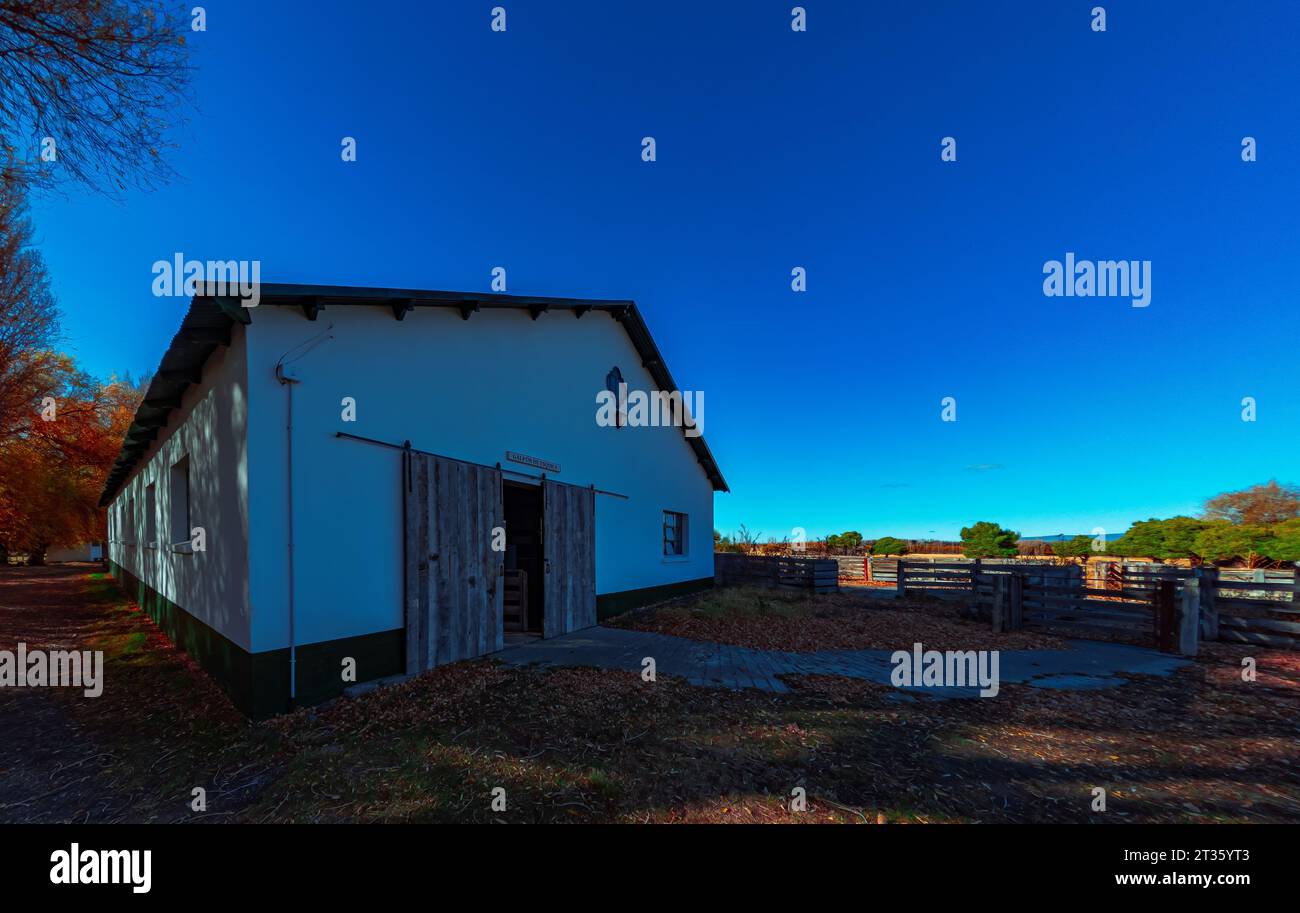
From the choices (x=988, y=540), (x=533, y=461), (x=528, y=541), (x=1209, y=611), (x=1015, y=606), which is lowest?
(x=988, y=540)

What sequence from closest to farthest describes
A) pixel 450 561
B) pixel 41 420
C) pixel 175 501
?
pixel 450 561 → pixel 175 501 → pixel 41 420

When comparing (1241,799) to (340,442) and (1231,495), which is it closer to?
(340,442)

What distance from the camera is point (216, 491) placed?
251 inches

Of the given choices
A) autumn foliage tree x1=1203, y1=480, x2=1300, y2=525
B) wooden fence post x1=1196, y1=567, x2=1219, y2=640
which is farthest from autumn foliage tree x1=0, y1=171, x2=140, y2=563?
autumn foliage tree x1=1203, y1=480, x2=1300, y2=525

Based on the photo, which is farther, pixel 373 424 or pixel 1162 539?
pixel 1162 539

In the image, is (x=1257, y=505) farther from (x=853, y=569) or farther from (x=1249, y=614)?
(x=1249, y=614)

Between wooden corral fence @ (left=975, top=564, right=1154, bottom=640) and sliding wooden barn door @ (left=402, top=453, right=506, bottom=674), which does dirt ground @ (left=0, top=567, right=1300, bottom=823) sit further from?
wooden corral fence @ (left=975, top=564, right=1154, bottom=640)

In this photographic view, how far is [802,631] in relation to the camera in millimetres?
10570

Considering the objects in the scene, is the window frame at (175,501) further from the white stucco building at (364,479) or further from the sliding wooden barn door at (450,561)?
the sliding wooden barn door at (450,561)

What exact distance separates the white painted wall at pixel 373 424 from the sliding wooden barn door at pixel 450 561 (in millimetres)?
229

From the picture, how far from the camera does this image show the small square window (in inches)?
602

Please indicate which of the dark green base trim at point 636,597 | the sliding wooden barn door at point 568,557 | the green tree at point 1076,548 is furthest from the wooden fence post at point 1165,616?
the green tree at point 1076,548

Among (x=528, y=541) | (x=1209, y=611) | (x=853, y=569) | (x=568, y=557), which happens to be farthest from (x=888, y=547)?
(x=568, y=557)

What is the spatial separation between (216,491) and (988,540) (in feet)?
126
